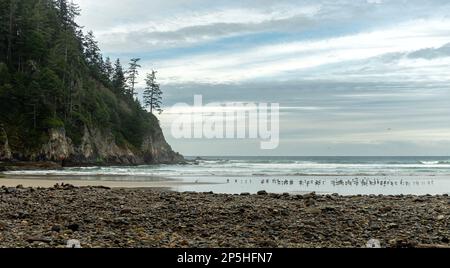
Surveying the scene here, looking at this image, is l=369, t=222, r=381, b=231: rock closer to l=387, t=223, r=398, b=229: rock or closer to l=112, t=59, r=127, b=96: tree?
l=387, t=223, r=398, b=229: rock

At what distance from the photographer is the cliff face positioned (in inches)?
2076

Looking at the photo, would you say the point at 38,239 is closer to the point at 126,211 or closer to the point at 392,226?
the point at 126,211

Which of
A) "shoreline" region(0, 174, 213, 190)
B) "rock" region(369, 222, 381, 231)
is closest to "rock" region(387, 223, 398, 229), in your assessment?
"rock" region(369, 222, 381, 231)

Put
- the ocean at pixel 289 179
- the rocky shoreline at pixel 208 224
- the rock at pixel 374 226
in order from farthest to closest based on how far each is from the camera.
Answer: the ocean at pixel 289 179 < the rock at pixel 374 226 < the rocky shoreline at pixel 208 224

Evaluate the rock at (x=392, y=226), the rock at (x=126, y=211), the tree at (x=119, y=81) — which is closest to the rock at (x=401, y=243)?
the rock at (x=392, y=226)

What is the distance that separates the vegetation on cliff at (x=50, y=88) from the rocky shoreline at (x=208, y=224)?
139ft

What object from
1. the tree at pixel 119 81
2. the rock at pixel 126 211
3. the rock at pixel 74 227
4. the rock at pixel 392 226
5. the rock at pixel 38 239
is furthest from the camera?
the tree at pixel 119 81

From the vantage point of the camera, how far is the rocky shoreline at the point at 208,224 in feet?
27.2

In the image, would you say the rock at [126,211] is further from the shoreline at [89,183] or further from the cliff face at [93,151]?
the cliff face at [93,151]

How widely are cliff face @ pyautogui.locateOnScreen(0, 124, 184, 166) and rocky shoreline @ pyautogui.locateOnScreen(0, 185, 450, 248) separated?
40.7 m
